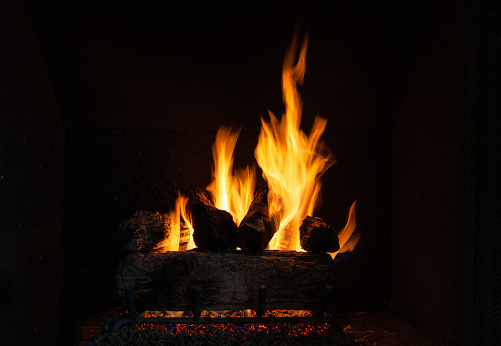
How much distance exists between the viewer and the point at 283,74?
2184 mm

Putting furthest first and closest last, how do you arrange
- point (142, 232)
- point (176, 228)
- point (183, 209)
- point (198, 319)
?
point (183, 209) → point (176, 228) → point (142, 232) → point (198, 319)

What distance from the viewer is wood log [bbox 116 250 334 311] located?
1812 millimetres

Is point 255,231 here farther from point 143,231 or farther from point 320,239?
point 143,231

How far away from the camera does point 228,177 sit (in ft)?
7.80

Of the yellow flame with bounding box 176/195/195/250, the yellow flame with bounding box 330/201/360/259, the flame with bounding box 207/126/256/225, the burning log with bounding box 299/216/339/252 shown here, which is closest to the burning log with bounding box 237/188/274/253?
the burning log with bounding box 299/216/339/252

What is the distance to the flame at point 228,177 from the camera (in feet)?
7.72

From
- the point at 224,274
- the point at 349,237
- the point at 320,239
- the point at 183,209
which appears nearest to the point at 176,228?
the point at 183,209

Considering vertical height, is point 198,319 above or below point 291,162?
below

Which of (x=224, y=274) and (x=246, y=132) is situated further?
(x=246, y=132)

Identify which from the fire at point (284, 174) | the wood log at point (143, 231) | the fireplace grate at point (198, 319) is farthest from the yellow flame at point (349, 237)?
the wood log at point (143, 231)

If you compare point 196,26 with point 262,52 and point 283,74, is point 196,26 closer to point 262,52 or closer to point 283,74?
point 262,52

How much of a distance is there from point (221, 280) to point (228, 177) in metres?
0.71

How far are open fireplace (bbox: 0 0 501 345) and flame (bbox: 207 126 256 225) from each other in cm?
5

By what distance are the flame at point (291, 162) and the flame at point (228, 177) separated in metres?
0.12
